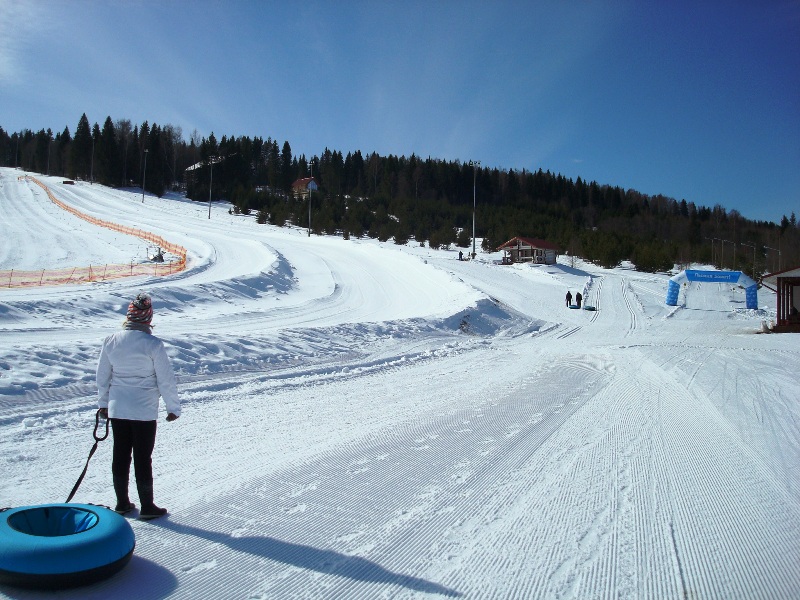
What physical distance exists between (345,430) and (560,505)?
3152 millimetres

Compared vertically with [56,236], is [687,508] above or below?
below

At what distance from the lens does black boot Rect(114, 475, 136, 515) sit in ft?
14.1

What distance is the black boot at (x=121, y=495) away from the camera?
4312mm

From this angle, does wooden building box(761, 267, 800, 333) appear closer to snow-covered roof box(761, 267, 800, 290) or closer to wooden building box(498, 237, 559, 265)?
snow-covered roof box(761, 267, 800, 290)

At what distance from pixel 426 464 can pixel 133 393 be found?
2.98 metres

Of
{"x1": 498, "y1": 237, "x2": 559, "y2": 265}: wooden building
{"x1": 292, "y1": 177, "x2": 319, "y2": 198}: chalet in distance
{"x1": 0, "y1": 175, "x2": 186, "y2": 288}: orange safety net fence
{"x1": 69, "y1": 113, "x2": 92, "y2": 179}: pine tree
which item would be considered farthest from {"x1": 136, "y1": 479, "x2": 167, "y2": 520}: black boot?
{"x1": 69, "y1": 113, "x2": 92, "y2": 179}: pine tree

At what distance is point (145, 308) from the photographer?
446 cm

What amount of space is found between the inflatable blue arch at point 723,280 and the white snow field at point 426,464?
24.0 meters

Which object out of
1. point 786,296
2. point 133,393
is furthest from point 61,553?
point 786,296

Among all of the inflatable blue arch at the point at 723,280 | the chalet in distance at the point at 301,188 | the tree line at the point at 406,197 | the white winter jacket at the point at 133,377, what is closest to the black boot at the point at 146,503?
the white winter jacket at the point at 133,377

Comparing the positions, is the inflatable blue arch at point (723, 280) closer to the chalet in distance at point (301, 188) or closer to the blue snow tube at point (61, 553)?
the blue snow tube at point (61, 553)

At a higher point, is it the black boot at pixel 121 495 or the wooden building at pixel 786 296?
the wooden building at pixel 786 296

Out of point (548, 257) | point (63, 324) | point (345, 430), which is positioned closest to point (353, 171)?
point (548, 257)

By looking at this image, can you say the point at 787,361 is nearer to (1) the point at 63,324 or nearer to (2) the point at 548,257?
(1) the point at 63,324
